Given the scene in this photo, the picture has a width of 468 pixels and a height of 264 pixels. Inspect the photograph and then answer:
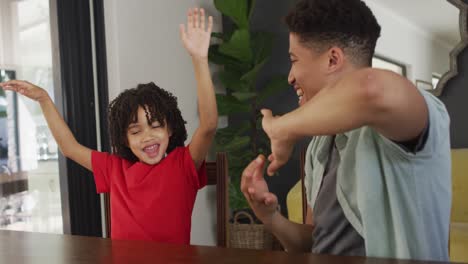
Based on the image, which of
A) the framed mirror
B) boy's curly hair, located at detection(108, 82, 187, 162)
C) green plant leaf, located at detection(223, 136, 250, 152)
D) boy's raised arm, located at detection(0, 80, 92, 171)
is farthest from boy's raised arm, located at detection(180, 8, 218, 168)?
the framed mirror

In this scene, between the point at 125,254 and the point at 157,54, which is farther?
the point at 157,54

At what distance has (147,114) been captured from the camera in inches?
62.9

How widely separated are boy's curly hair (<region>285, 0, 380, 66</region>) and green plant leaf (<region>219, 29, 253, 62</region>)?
232 cm

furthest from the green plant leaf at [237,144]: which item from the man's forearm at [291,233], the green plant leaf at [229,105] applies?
the man's forearm at [291,233]

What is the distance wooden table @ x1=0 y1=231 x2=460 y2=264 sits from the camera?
2.81ft

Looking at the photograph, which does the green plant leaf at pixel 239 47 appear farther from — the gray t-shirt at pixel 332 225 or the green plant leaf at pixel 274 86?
the gray t-shirt at pixel 332 225

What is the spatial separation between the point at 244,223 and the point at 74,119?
133cm

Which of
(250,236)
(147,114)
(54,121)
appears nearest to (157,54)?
(250,236)

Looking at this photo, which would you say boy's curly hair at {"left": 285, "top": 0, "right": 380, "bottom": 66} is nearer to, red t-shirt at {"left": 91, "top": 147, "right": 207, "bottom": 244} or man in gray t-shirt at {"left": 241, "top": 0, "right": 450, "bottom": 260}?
man in gray t-shirt at {"left": 241, "top": 0, "right": 450, "bottom": 260}

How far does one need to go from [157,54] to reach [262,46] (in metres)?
0.72

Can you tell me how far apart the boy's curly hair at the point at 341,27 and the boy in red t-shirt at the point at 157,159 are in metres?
0.54

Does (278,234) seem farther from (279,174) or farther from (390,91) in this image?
(279,174)

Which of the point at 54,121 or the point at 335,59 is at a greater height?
the point at 335,59

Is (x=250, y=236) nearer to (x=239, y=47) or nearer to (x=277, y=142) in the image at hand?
(x=239, y=47)
